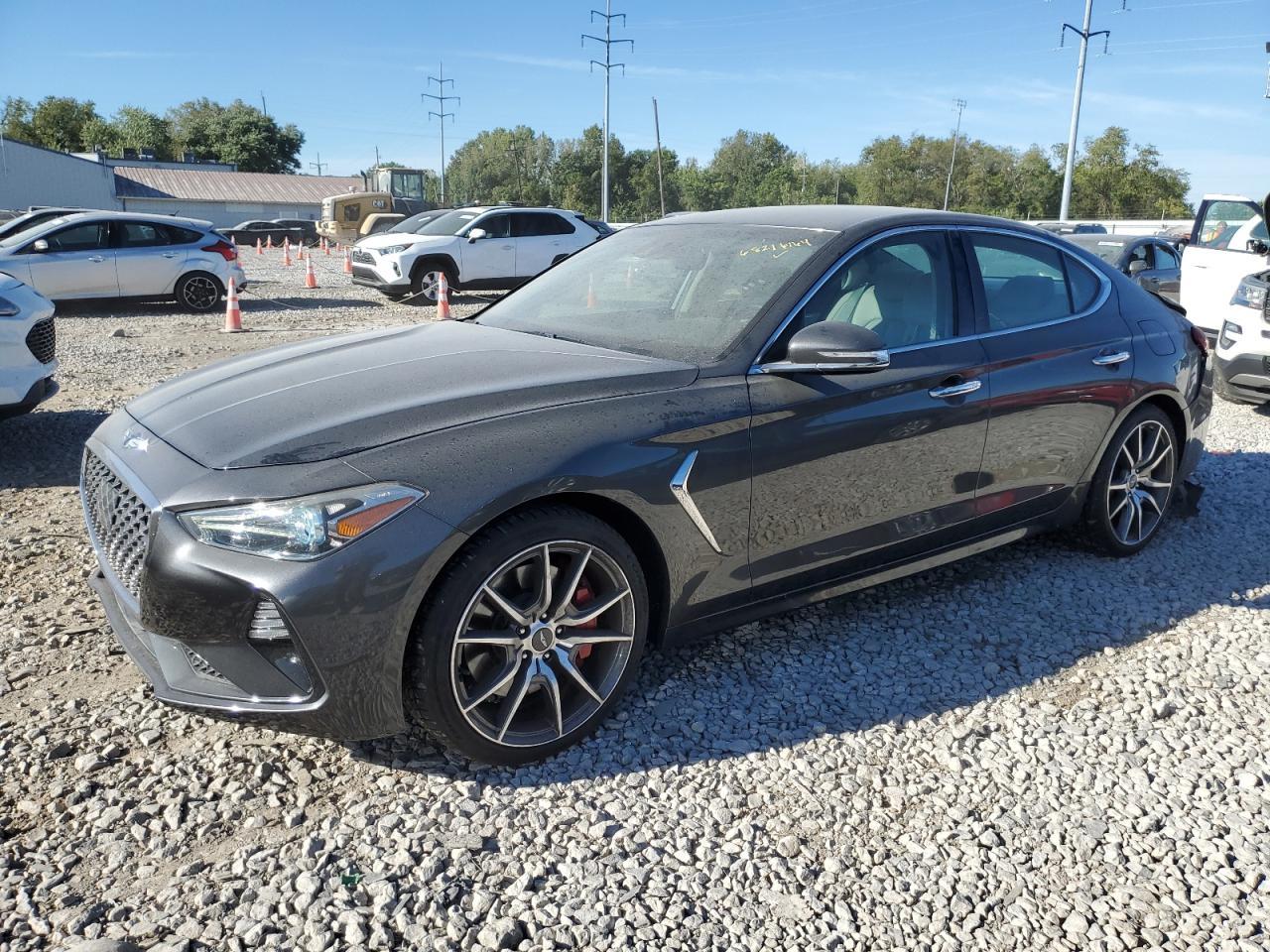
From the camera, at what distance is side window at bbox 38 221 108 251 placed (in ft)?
46.3

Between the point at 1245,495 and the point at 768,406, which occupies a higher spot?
the point at 768,406

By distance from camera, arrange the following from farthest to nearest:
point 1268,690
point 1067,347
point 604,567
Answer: point 1067,347
point 1268,690
point 604,567

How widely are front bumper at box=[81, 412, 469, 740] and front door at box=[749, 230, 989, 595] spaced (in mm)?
1243

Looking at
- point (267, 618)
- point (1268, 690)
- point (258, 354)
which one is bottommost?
point (1268, 690)

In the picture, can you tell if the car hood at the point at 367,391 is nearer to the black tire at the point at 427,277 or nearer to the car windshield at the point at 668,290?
the car windshield at the point at 668,290

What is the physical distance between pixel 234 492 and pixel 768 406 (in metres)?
1.67

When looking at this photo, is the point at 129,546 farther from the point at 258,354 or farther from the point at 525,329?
the point at 525,329

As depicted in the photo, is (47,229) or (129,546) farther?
(47,229)

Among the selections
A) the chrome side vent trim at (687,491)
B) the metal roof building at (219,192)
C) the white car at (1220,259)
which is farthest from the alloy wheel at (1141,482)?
the metal roof building at (219,192)

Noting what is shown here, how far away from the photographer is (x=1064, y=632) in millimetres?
4023

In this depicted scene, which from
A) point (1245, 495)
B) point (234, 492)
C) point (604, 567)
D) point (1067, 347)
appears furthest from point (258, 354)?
point (1245, 495)

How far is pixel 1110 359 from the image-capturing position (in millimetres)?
4438

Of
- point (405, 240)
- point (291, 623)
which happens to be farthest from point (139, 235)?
point (291, 623)

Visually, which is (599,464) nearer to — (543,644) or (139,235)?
(543,644)
